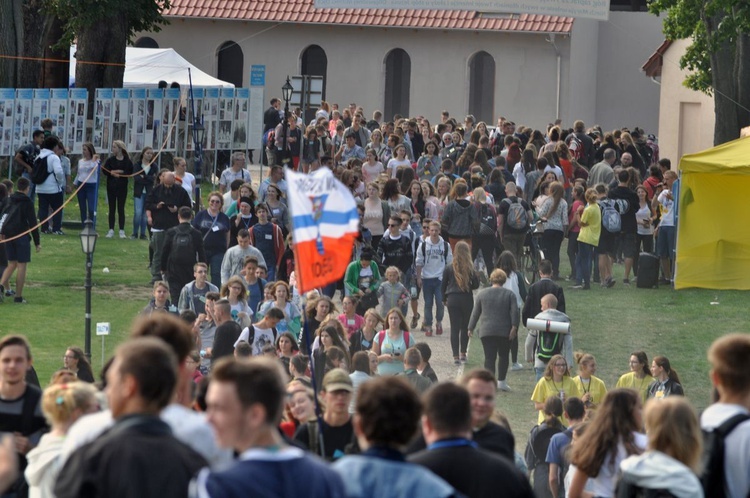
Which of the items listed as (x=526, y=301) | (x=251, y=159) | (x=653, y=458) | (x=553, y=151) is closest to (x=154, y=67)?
(x=251, y=159)

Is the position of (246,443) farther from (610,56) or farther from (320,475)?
(610,56)

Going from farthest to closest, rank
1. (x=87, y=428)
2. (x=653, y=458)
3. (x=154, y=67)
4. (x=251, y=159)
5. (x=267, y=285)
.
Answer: (x=251, y=159)
(x=154, y=67)
(x=267, y=285)
(x=653, y=458)
(x=87, y=428)

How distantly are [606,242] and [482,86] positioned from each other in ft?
85.5

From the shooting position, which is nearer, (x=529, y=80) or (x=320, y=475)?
(x=320, y=475)

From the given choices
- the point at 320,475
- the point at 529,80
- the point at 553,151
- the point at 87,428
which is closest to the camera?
the point at 320,475

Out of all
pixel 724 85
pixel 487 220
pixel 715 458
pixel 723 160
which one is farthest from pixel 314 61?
pixel 715 458

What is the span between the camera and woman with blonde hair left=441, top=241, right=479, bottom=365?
17344 millimetres

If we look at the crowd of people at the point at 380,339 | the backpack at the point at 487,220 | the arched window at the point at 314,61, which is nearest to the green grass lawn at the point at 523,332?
the crowd of people at the point at 380,339

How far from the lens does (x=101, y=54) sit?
32.9 metres

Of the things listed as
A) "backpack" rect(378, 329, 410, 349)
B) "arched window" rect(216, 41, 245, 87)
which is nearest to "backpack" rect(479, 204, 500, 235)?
"backpack" rect(378, 329, 410, 349)

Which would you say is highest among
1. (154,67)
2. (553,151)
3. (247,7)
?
(247,7)

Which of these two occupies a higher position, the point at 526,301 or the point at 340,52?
the point at 340,52

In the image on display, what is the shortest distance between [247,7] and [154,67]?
10.8m

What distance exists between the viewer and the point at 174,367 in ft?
16.3
